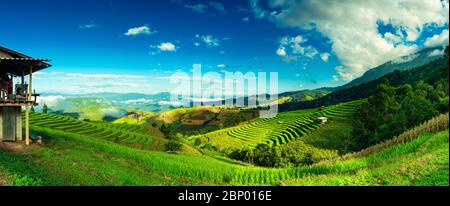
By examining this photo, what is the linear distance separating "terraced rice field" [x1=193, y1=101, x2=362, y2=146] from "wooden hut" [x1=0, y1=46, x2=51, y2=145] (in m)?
39.8

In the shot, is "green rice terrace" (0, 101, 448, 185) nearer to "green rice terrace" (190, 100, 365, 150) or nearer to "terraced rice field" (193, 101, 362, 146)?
"green rice terrace" (190, 100, 365, 150)

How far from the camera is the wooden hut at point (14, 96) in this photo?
45.3ft

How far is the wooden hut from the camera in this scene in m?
13.8

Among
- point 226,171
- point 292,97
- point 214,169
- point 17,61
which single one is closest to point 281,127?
point 292,97

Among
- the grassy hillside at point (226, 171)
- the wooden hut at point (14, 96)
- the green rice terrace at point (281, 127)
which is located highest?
the wooden hut at point (14, 96)

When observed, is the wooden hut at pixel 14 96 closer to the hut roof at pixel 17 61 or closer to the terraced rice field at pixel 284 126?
the hut roof at pixel 17 61

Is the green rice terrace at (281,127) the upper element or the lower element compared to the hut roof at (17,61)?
lower

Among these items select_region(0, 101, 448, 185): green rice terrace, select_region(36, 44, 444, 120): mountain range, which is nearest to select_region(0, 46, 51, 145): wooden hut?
select_region(0, 101, 448, 185): green rice terrace

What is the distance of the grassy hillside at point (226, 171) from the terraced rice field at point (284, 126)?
1595 inches

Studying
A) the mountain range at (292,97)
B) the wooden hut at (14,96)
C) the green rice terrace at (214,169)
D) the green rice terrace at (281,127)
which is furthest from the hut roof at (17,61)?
the mountain range at (292,97)

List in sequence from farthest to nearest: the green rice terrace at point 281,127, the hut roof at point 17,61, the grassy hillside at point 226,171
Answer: the green rice terrace at point 281,127
the hut roof at point 17,61
the grassy hillside at point 226,171

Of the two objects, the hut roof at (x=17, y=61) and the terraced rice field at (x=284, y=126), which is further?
the terraced rice field at (x=284, y=126)

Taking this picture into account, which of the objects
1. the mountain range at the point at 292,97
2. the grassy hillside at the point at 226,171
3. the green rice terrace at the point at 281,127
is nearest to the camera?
the grassy hillside at the point at 226,171
